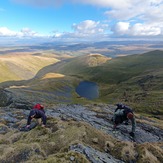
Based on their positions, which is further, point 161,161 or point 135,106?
point 135,106

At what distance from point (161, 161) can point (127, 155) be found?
8.48 ft

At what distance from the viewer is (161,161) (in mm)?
16766

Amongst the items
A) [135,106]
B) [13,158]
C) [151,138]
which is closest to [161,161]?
[13,158]

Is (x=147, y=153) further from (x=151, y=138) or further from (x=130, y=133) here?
(x=151, y=138)

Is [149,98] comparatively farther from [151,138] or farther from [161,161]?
[161,161]

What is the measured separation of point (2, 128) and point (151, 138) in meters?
20.4

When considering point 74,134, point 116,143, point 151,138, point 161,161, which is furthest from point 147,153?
point 151,138

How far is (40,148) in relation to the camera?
54.5 feet

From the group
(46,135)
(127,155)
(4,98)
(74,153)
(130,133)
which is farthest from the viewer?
(4,98)

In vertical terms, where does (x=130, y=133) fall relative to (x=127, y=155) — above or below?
below

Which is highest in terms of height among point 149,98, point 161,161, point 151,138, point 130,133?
point 161,161

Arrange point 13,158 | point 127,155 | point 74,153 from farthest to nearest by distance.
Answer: point 127,155, point 13,158, point 74,153

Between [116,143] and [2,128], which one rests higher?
[116,143]

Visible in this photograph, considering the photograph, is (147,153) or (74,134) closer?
(147,153)
